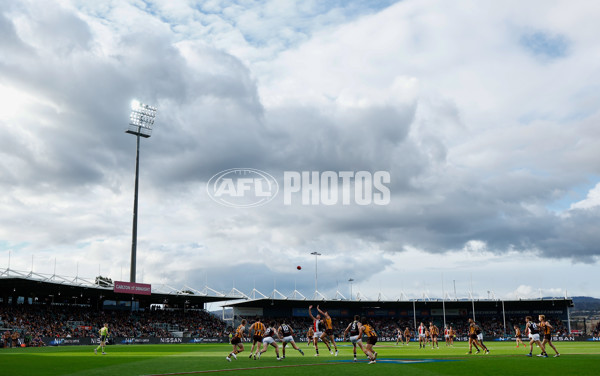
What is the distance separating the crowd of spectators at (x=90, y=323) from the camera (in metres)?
56.7

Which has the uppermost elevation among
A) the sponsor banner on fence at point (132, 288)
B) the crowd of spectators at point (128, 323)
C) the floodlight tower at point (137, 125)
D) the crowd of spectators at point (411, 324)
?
the floodlight tower at point (137, 125)

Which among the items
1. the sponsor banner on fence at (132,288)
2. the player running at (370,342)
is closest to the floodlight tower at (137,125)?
the sponsor banner on fence at (132,288)

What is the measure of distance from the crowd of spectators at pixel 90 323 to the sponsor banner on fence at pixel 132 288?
5.17 metres

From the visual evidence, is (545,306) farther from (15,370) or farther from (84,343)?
(15,370)

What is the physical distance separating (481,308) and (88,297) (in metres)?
75.4

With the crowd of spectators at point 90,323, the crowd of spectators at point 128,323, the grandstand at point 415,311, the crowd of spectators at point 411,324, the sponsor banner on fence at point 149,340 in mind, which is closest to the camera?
the sponsor banner on fence at point 149,340

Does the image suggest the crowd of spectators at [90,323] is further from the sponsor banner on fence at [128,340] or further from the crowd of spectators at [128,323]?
the sponsor banner on fence at [128,340]

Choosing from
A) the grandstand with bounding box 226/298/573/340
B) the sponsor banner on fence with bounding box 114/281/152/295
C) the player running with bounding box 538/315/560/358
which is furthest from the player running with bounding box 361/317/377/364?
the grandstand with bounding box 226/298/573/340

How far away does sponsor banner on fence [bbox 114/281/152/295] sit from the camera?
6881 cm

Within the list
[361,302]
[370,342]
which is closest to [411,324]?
[361,302]

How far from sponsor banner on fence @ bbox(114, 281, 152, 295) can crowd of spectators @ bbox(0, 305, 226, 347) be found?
5.17 metres

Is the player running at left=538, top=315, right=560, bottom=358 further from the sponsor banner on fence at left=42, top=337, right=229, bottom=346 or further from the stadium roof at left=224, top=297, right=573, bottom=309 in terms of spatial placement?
the stadium roof at left=224, top=297, right=573, bottom=309

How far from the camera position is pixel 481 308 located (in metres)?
104

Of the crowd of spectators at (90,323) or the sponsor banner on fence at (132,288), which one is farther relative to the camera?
the sponsor banner on fence at (132,288)
